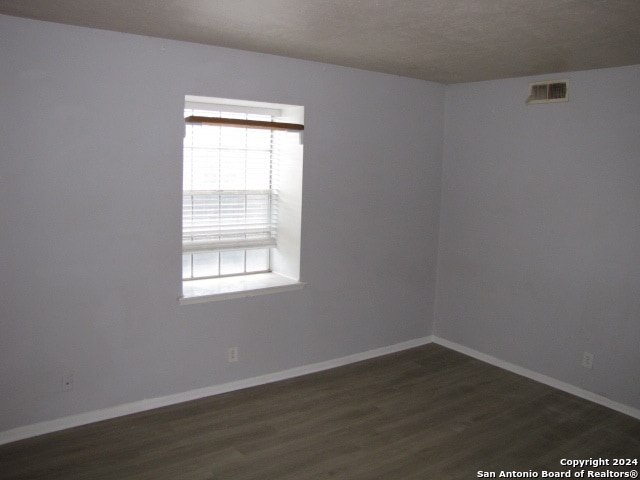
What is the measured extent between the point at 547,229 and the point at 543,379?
3.92 feet

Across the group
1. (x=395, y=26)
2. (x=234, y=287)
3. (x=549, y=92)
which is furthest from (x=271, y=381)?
(x=549, y=92)

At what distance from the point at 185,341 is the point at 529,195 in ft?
9.47

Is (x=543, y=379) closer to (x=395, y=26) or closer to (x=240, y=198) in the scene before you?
(x=240, y=198)

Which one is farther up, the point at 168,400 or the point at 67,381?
the point at 67,381

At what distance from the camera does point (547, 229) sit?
14.4ft

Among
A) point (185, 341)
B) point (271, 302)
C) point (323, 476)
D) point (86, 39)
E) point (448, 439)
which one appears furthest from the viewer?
point (271, 302)

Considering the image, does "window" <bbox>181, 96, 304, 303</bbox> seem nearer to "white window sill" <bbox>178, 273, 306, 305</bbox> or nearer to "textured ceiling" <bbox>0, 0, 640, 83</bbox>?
"white window sill" <bbox>178, 273, 306, 305</bbox>

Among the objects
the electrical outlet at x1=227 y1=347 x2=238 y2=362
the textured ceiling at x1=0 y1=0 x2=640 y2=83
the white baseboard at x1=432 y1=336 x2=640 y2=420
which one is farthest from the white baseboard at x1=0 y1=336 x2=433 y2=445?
the textured ceiling at x1=0 y1=0 x2=640 y2=83

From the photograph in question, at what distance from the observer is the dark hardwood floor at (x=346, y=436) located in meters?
3.09

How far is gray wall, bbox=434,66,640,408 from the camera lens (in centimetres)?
392

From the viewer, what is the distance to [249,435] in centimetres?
345

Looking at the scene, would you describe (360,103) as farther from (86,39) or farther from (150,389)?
(150,389)

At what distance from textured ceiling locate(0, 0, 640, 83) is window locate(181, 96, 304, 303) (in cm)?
53

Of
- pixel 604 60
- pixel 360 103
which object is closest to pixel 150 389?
pixel 360 103
